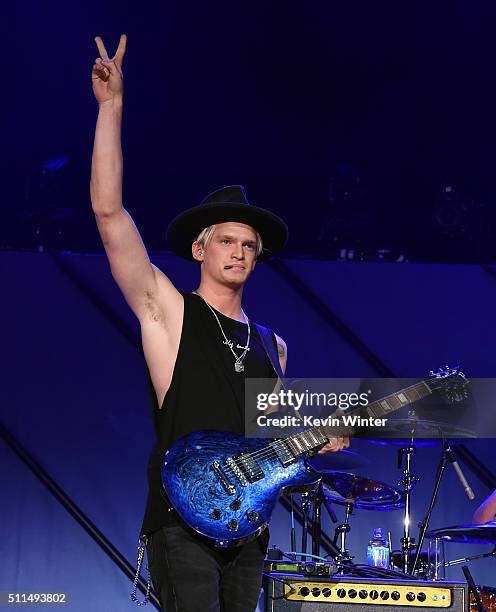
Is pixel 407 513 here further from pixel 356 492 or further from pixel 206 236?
pixel 206 236

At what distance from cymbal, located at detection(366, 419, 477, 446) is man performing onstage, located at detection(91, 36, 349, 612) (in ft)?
4.64

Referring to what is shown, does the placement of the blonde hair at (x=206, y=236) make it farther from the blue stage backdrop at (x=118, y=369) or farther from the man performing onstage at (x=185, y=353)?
the blue stage backdrop at (x=118, y=369)

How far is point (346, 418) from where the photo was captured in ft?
10.5

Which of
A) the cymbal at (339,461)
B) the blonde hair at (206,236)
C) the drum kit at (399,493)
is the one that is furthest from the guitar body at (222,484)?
the cymbal at (339,461)

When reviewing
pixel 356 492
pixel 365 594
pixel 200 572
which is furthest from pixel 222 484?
pixel 356 492

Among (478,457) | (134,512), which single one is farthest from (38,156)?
(478,457)

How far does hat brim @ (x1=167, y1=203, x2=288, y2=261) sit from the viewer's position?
10.5 ft

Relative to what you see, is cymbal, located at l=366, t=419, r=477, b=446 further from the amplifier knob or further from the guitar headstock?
the amplifier knob

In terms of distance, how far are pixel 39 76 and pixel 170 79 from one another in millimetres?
943

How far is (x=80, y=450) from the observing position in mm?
6023

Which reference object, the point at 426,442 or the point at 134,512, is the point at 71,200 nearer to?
the point at 134,512

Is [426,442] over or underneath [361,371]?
underneath

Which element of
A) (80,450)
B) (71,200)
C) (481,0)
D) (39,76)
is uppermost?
(481,0)

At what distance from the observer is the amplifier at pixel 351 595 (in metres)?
3.40
